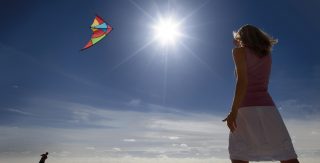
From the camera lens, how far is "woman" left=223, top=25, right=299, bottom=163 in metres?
5.08

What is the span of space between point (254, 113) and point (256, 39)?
1.17m

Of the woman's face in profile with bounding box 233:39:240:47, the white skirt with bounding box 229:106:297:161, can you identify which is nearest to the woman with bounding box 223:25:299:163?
the white skirt with bounding box 229:106:297:161

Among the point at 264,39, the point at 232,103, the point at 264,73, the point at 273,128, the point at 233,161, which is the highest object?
the point at 264,39

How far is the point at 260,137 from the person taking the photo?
5184 mm

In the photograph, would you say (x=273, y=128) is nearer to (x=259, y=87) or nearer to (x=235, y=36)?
(x=259, y=87)

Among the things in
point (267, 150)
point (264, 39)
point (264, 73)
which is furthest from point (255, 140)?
point (264, 39)

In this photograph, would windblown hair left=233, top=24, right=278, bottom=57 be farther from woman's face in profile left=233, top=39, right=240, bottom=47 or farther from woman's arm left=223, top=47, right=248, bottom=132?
woman's arm left=223, top=47, right=248, bottom=132

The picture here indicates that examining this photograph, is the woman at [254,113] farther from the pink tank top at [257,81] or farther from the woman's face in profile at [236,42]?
the woman's face in profile at [236,42]

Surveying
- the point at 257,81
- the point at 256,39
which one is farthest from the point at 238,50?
the point at 257,81

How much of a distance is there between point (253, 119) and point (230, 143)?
49cm

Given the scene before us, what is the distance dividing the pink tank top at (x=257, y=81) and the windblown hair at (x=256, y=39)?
102 mm

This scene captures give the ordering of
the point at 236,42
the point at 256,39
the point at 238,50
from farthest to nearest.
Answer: the point at 236,42 → the point at 256,39 → the point at 238,50

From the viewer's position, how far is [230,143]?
5227 mm

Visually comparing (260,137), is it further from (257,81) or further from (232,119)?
(257,81)
